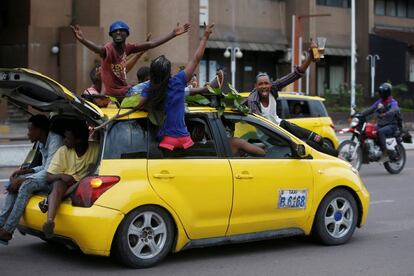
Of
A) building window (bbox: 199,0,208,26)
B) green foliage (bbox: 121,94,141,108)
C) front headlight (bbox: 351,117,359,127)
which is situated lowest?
front headlight (bbox: 351,117,359,127)

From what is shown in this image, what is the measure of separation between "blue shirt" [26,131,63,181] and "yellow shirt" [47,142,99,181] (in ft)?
0.40

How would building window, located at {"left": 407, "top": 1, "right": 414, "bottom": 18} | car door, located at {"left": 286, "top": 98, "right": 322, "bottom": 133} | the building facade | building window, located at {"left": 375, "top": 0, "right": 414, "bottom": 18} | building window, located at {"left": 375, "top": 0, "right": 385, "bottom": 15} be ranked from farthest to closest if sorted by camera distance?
building window, located at {"left": 407, "top": 1, "right": 414, "bottom": 18}, building window, located at {"left": 375, "top": 0, "right": 414, "bottom": 18}, building window, located at {"left": 375, "top": 0, "right": 385, "bottom": 15}, the building facade, car door, located at {"left": 286, "top": 98, "right": 322, "bottom": 133}

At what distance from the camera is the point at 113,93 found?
7.60 meters

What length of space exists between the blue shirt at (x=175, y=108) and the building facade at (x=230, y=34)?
17347mm

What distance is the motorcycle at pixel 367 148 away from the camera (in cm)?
1436

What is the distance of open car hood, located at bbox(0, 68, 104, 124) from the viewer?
6094 millimetres

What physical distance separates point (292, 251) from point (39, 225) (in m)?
A: 2.62

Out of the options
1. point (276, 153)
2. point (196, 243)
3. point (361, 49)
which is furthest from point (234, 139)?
point (361, 49)

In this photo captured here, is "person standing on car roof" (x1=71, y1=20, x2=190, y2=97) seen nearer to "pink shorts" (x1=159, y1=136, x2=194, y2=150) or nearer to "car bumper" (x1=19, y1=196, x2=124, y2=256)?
"pink shorts" (x1=159, y1=136, x2=194, y2=150)

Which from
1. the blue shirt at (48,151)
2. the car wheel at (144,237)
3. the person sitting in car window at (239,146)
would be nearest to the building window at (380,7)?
the person sitting in car window at (239,146)

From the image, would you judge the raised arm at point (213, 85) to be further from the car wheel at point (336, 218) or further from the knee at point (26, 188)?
the knee at point (26, 188)

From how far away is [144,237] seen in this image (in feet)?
20.2

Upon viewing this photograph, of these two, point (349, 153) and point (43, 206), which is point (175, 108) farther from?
point (349, 153)

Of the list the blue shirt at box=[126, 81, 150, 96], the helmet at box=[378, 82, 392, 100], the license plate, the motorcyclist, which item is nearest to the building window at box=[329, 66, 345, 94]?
the motorcyclist
